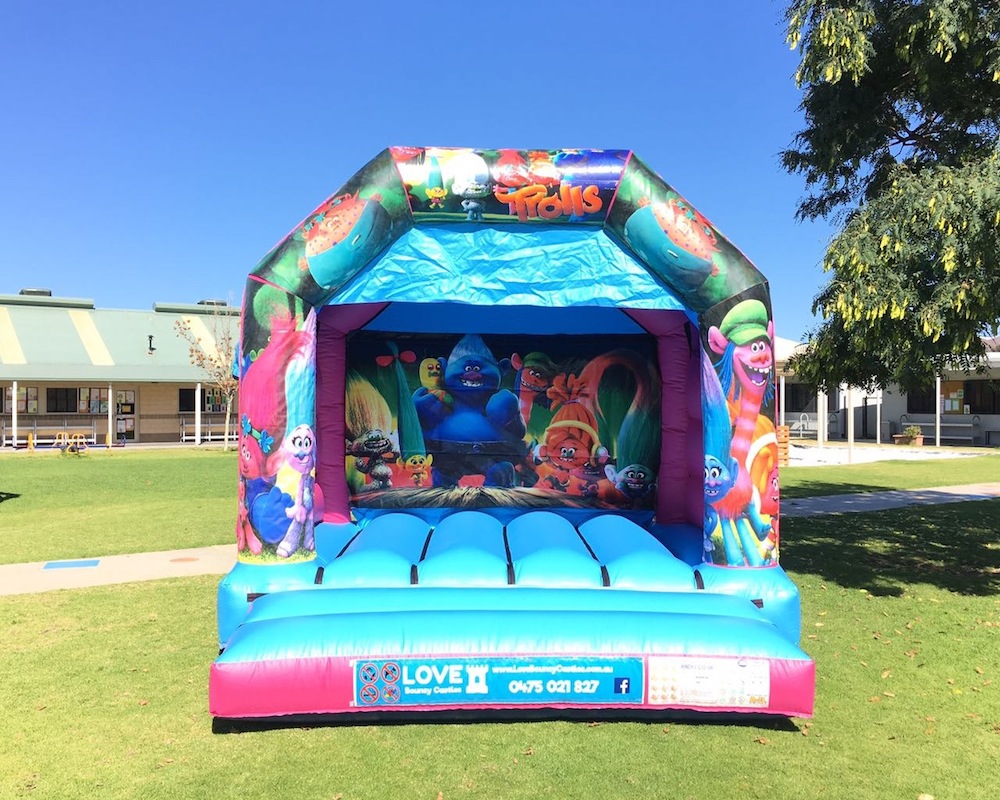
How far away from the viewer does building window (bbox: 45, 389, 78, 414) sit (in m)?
26.0

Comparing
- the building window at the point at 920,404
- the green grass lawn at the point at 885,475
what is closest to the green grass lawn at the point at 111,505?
the green grass lawn at the point at 885,475

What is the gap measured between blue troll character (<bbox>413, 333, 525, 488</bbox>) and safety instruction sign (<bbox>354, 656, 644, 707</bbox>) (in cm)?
327

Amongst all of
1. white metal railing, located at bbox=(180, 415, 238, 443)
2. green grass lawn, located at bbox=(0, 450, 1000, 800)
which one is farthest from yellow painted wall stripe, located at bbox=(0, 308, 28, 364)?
green grass lawn, located at bbox=(0, 450, 1000, 800)

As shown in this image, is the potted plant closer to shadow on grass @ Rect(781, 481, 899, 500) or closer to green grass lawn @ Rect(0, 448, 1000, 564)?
green grass lawn @ Rect(0, 448, 1000, 564)

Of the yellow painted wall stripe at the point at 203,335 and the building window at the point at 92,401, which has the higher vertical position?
the yellow painted wall stripe at the point at 203,335

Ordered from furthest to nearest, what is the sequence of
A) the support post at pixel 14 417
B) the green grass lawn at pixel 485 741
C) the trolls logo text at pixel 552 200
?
the support post at pixel 14 417 < the trolls logo text at pixel 552 200 < the green grass lawn at pixel 485 741

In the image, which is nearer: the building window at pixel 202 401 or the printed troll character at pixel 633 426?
the printed troll character at pixel 633 426

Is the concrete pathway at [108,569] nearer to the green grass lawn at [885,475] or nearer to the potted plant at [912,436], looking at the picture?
the green grass lawn at [885,475]

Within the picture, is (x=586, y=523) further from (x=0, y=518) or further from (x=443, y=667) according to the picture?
(x=0, y=518)

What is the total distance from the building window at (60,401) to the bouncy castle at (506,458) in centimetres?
2376

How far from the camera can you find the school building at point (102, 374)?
24828 mm

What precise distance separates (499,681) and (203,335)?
2808cm

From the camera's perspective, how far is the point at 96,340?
26.7 m

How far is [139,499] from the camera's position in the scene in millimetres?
13008
